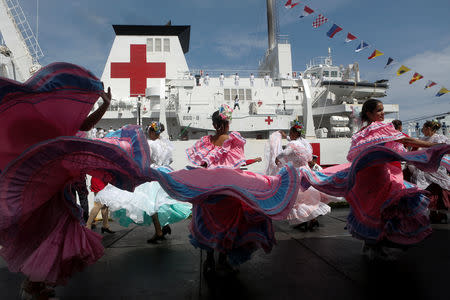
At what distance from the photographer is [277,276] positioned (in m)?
2.56

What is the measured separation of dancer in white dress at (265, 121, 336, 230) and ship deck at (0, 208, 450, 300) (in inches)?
22.2

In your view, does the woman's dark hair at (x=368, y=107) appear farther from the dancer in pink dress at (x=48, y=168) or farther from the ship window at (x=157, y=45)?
the ship window at (x=157, y=45)

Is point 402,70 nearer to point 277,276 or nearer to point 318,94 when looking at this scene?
point 318,94

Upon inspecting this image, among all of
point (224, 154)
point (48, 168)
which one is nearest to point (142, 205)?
point (224, 154)

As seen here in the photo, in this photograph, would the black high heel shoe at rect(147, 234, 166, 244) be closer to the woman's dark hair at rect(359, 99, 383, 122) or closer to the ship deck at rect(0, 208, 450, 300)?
the ship deck at rect(0, 208, 450, 300)

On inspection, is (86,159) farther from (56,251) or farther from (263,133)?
(263,133)

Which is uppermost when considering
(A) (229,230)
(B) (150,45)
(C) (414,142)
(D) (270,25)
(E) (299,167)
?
(D) (270,25)

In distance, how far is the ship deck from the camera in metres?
2.21

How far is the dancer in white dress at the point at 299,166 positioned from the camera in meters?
4.24

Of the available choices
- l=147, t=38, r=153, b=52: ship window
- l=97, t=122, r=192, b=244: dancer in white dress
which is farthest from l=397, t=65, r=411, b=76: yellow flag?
l=147, t=38, r=153, b=52: ship window

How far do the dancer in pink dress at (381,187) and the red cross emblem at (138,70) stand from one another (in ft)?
59.2

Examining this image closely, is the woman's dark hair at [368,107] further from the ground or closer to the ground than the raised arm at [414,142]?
further from the ground

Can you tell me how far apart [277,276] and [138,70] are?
756 inches

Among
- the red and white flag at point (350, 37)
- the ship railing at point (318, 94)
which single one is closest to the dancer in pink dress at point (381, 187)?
the red and white flag at point (350, 37)
